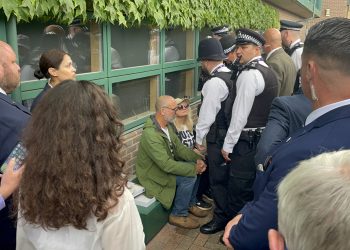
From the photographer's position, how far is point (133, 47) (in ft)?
13.3

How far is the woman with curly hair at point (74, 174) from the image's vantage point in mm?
1305

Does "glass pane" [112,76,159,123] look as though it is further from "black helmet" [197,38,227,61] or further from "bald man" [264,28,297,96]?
"bald man" [264,28,297,96]

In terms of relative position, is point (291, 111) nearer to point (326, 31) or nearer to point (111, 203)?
point (326, 31)

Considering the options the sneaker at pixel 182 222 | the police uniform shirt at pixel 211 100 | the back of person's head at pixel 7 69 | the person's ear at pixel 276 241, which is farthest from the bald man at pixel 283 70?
the person's ear at pixel 276 241

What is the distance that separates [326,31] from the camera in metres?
1.47

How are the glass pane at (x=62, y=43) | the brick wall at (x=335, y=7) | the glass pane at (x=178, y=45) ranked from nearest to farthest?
1. the glass pane at (x=62, y=43)
2. the glass pane at (x=178, y=45)
3. the brick wall at (x=335, y=7)

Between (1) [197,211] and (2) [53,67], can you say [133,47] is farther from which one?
(1) [197,211]

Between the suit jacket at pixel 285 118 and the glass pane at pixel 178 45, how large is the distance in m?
2.84

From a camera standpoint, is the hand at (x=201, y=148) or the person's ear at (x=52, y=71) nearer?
the person's ear at (x=52, y=71)

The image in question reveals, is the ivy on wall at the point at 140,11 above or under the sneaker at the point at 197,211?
above

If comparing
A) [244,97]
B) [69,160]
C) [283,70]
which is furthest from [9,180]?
[283,70]

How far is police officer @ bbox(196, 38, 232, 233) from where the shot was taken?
3516 mm

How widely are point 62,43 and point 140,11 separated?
0.93 meters

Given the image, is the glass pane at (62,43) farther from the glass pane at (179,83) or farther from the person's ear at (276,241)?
the person's ear at (276,241)
